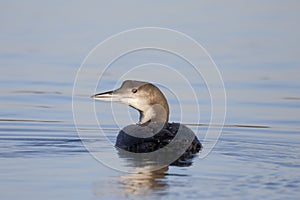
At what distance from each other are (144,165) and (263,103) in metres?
4.14

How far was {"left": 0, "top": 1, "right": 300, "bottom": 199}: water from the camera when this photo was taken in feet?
28.1

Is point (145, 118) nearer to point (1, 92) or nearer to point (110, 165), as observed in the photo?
point (110, 165)

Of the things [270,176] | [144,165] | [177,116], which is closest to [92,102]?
[177,116]

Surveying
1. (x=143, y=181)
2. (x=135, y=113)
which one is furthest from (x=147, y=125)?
(x=135, y=113)

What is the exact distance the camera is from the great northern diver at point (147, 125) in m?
9.95

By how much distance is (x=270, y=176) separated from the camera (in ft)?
29.1

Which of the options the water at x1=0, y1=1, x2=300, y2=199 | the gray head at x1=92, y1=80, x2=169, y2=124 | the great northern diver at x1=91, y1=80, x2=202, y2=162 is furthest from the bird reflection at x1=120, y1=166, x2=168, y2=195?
the gray head at x1=92, y1=80, x2=169, y2=124

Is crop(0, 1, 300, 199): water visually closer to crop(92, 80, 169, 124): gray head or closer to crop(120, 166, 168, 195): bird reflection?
crop(120, 166, 168, 195): bird reflection

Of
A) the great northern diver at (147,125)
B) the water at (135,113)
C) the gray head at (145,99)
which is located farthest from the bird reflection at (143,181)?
the gray head at (145,99)

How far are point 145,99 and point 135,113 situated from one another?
5.62 ft

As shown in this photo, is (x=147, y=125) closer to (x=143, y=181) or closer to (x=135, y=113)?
(x=143, y=181)

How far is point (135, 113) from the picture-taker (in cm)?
1293

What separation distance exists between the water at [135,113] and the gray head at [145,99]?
0.50 meters

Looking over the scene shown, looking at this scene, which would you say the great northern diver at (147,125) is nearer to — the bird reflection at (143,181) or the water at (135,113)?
the water at (135,113)
